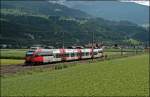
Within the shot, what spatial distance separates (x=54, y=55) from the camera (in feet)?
306

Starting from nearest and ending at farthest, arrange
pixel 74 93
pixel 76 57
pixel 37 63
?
pixel 74 93 < pixel 37 63 < pixel 76 57

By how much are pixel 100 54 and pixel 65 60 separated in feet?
108

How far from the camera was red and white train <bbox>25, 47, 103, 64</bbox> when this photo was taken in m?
84.9

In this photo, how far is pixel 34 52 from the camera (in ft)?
283

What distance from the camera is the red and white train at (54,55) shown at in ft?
278

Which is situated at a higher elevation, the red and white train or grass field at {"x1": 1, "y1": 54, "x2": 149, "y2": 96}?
grass field at {"x1": 1, "y1": 54, "x2": 149, "y2": 96}

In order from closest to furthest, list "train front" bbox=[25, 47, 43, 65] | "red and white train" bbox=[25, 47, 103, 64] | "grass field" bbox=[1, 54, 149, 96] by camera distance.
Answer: "grass field" bbox=[1, 54, 149, 96] → "train front" bbox=[25, 47, 43, 65] → "red and white train" bbox=[25, 47, 103, 64]

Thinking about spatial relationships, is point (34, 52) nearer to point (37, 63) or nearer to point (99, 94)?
point (37, 63)

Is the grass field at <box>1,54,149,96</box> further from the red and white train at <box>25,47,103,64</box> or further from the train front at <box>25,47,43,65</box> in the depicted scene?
the red and white train at <box>25,47,103,64</box>

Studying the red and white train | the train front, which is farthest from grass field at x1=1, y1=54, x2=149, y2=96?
the red and white train

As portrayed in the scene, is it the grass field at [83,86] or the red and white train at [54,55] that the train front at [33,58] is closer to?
the red and white train at [54,55]

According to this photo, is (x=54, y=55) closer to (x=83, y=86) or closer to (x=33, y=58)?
(x=33, y=58)

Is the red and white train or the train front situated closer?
the train front

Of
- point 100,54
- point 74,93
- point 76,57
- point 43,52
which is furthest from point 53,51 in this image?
point 74,93
